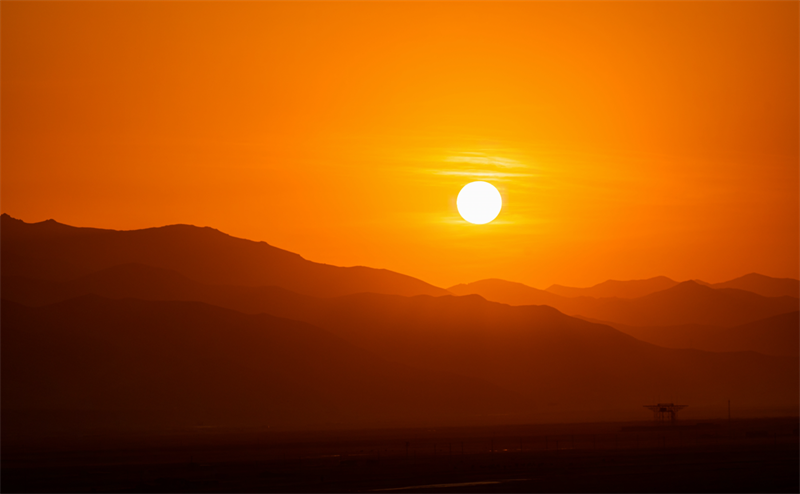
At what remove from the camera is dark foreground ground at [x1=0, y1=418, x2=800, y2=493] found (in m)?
69.8

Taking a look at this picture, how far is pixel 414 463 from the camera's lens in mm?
86188

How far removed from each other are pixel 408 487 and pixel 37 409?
131908mm

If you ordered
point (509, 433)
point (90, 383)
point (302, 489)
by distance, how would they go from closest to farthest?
point (302, 489)
point (509, 433)
point (90, 383)

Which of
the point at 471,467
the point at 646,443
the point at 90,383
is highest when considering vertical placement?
the point at 90,383

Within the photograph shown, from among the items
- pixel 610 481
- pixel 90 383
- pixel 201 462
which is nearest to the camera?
pixel 610 481

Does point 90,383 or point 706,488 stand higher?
point 90,383

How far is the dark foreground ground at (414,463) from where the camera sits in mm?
69812

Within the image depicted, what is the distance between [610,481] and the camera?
235 feet

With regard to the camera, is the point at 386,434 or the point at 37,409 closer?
the point at 386,434

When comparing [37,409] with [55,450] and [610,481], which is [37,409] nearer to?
[55,450]

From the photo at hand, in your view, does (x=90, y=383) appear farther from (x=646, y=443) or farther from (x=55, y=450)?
(x=646, y=443)

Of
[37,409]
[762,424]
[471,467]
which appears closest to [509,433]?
[762,424]

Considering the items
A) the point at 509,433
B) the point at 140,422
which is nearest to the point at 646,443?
the point at 509,433

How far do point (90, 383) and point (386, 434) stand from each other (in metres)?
85.9
